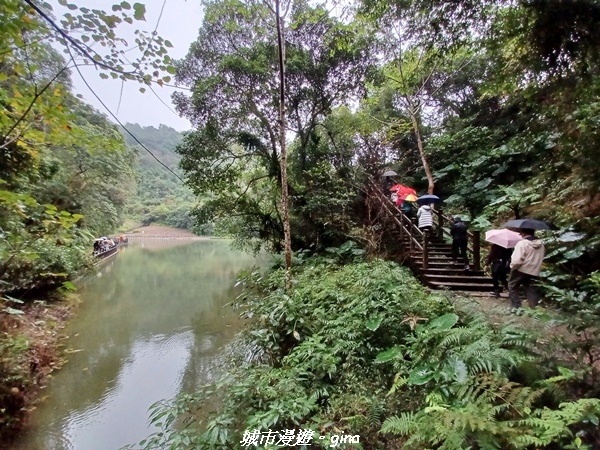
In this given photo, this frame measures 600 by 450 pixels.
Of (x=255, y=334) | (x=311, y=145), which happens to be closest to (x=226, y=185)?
(x=311, y=145)

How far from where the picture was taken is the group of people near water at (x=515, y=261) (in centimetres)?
398

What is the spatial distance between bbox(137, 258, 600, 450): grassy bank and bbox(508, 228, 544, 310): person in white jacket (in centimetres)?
101

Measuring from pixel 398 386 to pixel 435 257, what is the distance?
4.66 metres

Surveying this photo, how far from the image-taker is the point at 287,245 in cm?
555

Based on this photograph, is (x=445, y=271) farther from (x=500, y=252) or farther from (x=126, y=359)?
(x=126, y=359)

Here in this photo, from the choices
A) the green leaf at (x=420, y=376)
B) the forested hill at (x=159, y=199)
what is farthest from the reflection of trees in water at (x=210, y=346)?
the forested hill at (x=159, y=199)

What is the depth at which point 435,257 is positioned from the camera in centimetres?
684

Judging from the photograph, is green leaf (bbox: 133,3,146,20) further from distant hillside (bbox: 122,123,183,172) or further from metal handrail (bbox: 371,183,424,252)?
distant hillside (bbox: 122,123,183,172)

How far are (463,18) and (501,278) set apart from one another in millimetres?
4122

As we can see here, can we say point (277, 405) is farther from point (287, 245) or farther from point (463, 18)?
point (463, 18)

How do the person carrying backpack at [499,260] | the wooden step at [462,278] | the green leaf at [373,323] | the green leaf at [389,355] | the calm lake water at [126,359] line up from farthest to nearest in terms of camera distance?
the wooden step at [462,278]
the person carrying backpack at [499,260]
the calm lake water at [126,359]
the green leaf at [373,323]
the green leaf at [389,355]

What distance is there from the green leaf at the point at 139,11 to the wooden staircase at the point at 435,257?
5497mm

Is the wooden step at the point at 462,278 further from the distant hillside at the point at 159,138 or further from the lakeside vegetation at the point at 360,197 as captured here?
the distant hillside at the point at 159,138

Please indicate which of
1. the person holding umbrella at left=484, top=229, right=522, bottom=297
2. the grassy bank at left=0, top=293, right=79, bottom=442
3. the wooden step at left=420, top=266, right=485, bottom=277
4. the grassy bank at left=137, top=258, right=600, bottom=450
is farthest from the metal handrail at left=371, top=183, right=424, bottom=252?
the grassy bank at left=0, top=293, right=79, bottom=442
